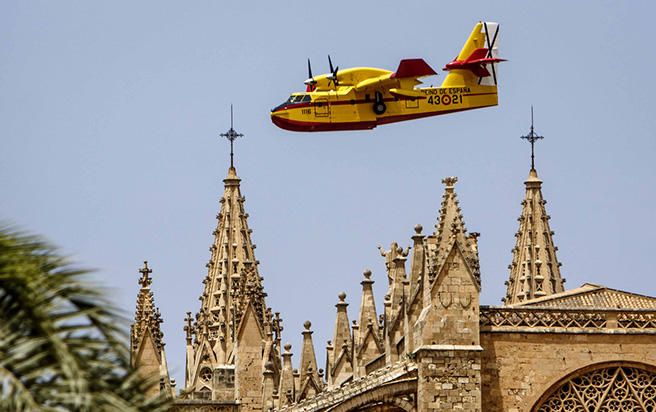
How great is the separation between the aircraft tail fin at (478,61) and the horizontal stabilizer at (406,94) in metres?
0.70

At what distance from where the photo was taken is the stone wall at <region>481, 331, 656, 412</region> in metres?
42.4

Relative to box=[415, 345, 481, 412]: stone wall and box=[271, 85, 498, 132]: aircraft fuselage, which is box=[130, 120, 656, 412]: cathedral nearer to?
box=[415, 345, 481, 412]: stone wall

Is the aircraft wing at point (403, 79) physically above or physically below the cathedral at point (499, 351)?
above

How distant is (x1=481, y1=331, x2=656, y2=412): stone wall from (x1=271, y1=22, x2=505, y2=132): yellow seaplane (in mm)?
8875

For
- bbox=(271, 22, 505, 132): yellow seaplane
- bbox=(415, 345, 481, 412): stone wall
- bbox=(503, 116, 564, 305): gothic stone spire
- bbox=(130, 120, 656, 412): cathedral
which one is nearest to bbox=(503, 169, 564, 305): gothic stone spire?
bbox=(503, 116, 564, 305): gothic stone spire

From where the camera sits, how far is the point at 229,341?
79.6 metres

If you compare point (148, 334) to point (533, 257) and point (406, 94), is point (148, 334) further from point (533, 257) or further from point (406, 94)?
point (533, 257)

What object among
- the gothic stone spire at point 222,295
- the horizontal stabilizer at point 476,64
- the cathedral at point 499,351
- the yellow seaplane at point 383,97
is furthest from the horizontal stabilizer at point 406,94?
the gothic stone spire at point 222,295

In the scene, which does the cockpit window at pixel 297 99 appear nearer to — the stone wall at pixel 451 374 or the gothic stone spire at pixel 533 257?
the stone wall at pixel 451 374

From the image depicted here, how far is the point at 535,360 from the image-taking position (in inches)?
1672

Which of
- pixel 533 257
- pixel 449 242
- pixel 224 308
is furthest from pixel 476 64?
pixel 224 308

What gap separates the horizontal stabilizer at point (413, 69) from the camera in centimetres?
5012

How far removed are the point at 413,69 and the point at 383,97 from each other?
1062mm

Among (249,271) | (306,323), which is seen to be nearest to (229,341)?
(306,323)
